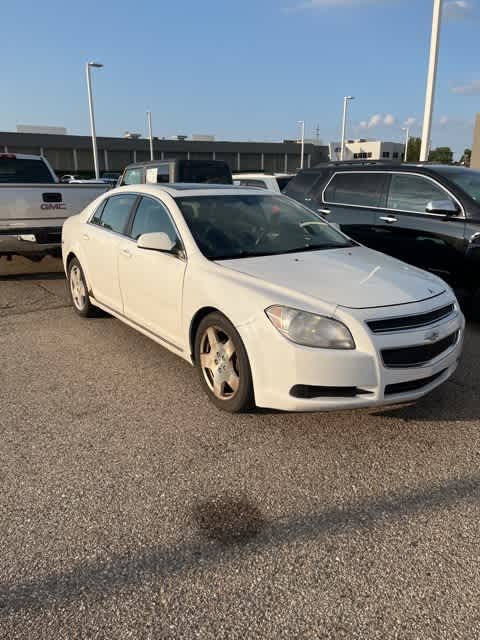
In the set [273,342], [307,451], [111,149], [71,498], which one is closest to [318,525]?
[307,451]

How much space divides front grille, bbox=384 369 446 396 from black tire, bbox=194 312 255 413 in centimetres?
88

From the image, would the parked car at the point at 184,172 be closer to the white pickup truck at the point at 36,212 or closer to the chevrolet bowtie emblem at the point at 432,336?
the white pickup truck at the point at 36,212

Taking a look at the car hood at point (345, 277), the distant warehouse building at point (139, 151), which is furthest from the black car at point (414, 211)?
the distant warehouse building at point (139, 151)

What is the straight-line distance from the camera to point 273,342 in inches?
129

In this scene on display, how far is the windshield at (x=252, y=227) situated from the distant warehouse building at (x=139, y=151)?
49740 mm

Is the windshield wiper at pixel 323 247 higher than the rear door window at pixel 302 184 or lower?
lower

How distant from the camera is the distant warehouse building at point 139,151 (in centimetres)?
5881

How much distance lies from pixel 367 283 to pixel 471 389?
1423mm

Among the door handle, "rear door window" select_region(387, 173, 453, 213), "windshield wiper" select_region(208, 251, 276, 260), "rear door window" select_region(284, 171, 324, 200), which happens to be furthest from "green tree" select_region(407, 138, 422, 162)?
"windshield wiper" select_region(208, 251, 276, 260)

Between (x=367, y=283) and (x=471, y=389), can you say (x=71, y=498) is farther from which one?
(x=471, y=389)

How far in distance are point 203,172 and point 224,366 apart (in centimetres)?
818

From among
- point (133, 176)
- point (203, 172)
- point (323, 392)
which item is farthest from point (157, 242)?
point (133, 176)

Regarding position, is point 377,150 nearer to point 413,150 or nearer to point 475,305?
point 413,150

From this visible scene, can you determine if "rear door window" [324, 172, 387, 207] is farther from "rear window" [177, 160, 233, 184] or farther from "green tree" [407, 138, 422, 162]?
"green tree" [407, 138, 422, 162]
